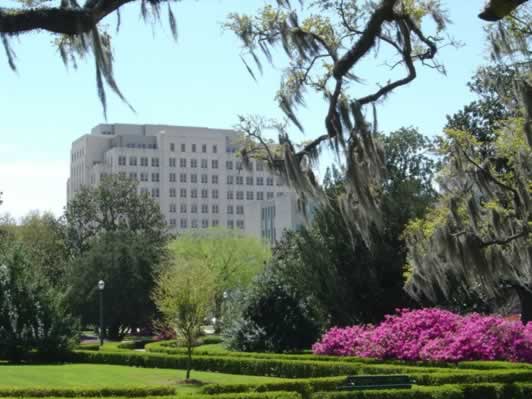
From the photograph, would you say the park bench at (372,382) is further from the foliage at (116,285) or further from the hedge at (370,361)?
the foliage at (116,285)

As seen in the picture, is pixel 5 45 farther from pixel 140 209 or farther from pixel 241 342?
pixel 140 209

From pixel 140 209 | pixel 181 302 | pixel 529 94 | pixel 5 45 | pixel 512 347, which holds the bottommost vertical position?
pixel 512 347

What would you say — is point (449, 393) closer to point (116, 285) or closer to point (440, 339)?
point (440, 339)

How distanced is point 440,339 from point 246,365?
636 cm

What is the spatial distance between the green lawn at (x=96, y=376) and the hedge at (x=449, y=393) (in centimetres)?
659

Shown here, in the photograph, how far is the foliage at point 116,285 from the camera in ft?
161

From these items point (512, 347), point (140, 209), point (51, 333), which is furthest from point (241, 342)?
point (140, 209)

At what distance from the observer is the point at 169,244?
238ft

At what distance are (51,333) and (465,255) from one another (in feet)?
60.5

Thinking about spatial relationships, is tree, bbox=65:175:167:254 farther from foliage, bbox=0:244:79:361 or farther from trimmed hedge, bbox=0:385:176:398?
trimmed hedge, bbox=0:385:176:398

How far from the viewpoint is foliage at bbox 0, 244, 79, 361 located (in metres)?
29.9

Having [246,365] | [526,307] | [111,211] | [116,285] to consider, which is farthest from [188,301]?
[111,211]

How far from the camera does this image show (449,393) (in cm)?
1533

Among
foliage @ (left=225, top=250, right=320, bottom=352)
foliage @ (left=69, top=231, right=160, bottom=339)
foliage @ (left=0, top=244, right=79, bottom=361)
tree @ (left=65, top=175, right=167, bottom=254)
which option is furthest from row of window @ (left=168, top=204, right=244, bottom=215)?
foliage @ (left=225, top=250, right=320, bottom=352)
